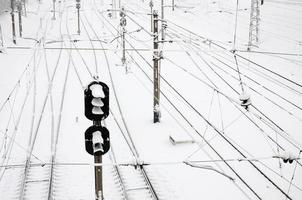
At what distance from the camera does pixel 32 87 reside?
27.9m

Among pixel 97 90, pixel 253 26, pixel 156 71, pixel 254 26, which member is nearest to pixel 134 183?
pixel 156 71

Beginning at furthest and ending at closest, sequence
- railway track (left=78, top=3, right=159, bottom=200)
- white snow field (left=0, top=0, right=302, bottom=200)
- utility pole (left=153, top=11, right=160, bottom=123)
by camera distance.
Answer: utility pole (left=153, top=11, right=160, bottom=123) < white snow field (left=0, top=0, right=302, bottom=200) < railway track (left=78, top=3, right=159, bottom=200)

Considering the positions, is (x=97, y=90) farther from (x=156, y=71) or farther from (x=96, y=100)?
(x=156, y=71)

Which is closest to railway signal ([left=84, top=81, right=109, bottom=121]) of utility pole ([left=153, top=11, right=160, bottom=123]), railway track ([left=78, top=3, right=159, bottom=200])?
railway track ([left=78, top=3, right=159, bottom=200])

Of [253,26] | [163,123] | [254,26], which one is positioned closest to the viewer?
[163,123]

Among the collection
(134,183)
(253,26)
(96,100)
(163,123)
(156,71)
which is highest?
(96,100)

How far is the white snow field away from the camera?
1503cm

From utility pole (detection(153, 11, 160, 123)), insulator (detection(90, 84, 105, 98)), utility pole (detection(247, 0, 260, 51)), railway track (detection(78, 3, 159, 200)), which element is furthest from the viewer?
utility pole (detection(247, 0, 260, 51))

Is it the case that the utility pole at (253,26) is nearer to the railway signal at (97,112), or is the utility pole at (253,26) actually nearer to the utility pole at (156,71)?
the utility pole at (156,71)

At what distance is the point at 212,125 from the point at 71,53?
21.4m

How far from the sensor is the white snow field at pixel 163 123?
15.0m

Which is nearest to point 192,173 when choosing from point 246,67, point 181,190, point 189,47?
point 181,190

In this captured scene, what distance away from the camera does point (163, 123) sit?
21.7 metres

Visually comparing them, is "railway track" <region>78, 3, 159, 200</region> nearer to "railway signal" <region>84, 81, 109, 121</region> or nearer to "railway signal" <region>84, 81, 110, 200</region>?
"railway signal" <region>84, 81, 110, 200</region>
